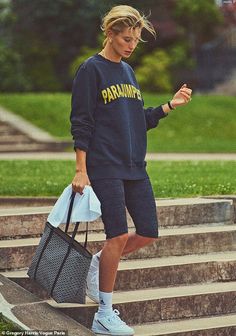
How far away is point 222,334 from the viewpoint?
7492mm

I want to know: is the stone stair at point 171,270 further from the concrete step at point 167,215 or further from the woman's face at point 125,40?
the woman's face at point 125,40

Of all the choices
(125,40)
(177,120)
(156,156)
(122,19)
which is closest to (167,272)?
(125,40)

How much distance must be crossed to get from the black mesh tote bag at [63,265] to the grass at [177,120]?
1118 cm

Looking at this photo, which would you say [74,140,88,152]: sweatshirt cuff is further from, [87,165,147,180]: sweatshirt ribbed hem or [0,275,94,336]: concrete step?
[0,275,94,336]: concrete step

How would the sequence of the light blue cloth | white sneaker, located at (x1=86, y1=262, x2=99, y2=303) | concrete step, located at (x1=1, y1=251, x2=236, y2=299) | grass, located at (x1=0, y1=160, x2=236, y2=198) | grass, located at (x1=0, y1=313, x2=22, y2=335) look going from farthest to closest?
grass, located at (x1=0, y1=160, x2=236, y2=198) → concrete step, located at (x1=1, y1=251, x2=236, y2=299) → white sneaker, located at (x1=86, y1=262, x2=99, y2=303) → the light blue cloth → grass, located at (x1=0, y1=313, x2=22, y2=335)

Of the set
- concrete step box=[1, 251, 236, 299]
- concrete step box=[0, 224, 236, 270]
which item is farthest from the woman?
concrete step box=[0, 224, 236, 270]

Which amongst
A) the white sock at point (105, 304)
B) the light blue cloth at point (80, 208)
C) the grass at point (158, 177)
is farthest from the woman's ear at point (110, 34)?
the grass at point (158, 177)

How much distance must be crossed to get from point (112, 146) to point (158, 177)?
5.12 meters

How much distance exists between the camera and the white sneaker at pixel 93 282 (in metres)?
7.33

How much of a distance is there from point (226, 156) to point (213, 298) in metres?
9.37

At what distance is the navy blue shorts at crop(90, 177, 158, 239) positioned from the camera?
705 centimetres

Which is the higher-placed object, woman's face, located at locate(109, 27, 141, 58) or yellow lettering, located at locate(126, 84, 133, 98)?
woman's face, located at locate(109, 27, 141, 58)

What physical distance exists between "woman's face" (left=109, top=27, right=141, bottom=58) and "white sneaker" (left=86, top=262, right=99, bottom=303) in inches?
52.6

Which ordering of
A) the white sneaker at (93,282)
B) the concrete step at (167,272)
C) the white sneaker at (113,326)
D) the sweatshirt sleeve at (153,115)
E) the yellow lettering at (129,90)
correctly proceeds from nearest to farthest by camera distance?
the white sneaker at (113,326) < the yellow lettering at (129,90) < the white sneaker at (93,282) < the sweatshirt sleeve at (153,115) < the concrete step at (167,272)
